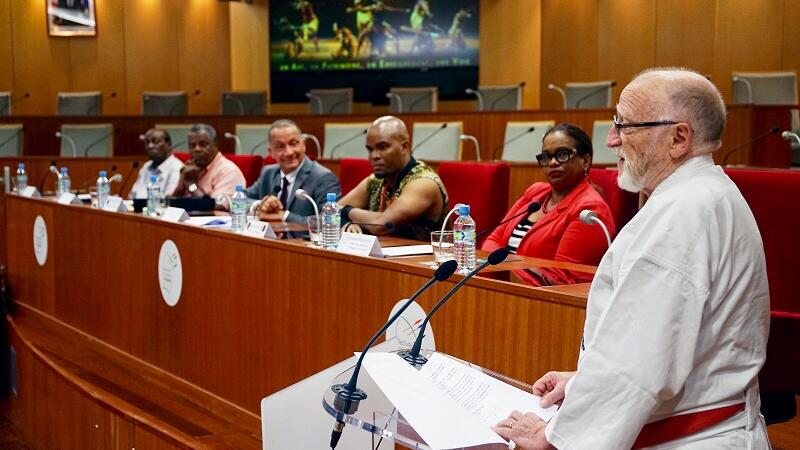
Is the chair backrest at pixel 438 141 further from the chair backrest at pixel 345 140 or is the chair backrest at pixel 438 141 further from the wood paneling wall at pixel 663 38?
the wood paneling wall at pixel 663 38

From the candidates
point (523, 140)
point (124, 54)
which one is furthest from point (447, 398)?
point (124, 54)

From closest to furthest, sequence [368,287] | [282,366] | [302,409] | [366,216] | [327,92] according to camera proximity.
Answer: [302,409] < [368,287] < [282,366] < [366,216] < [327,92]

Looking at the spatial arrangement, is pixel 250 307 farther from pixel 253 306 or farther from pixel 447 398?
pixel 447 398

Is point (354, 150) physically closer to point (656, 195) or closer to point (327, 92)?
point (327, 92)

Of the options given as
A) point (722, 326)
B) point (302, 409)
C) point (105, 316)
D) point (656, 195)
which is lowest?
point (105, 316)

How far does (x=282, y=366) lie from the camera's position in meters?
3.17

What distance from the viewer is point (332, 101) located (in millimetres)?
10625

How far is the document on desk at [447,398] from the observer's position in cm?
145

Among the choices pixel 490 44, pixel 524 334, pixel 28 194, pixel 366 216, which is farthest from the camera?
pixel 490 44

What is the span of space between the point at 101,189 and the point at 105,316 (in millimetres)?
671

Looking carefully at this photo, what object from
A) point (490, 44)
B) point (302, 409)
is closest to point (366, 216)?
point (302, 409)

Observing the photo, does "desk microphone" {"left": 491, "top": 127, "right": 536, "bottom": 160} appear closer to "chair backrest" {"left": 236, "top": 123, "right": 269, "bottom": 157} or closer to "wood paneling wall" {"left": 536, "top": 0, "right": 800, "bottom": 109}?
"chair backrest" {"left": 236, "top": 123, "right": 269, "bottom": 157}

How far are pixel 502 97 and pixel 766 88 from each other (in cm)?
254

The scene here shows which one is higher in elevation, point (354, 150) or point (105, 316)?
point (354, 150)
